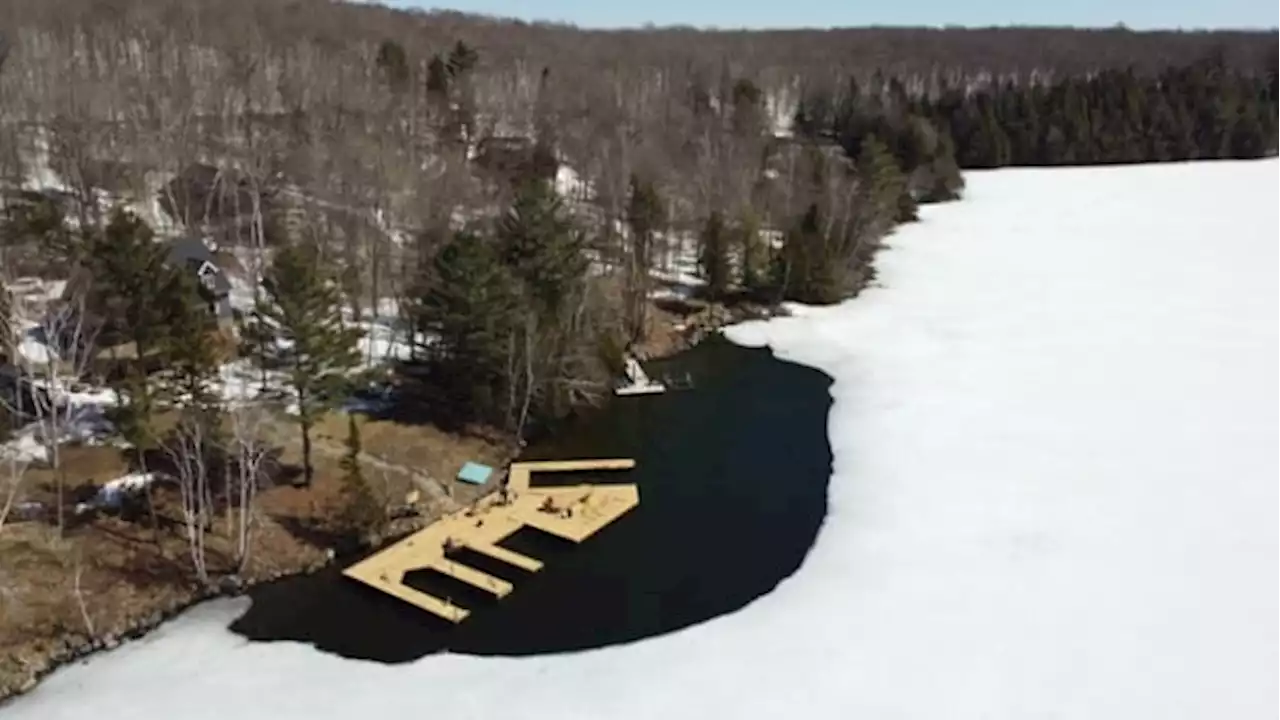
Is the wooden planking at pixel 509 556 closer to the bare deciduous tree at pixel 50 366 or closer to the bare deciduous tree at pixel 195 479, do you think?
the bare deciduous tree at pixel 195 479

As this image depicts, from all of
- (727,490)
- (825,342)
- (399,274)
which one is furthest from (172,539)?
(825,342)

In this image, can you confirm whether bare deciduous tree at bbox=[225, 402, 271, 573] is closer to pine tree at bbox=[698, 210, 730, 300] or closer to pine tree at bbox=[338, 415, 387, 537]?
pine tree at bbox=[338, 415, 387, 537]

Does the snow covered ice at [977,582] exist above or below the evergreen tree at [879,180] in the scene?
below

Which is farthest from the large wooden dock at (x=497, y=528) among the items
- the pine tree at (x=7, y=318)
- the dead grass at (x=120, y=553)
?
the pine tree at (x=7, y=318)

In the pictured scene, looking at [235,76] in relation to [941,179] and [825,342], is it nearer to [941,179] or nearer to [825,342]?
[825,342]

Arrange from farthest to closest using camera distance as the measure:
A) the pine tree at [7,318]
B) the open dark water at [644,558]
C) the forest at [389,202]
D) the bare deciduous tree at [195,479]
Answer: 1. the pine tree at [7,318]
2. the forest at [389,202]
3. the bare deciduous tree at [195,479]
4. the open dark water at [644,558]

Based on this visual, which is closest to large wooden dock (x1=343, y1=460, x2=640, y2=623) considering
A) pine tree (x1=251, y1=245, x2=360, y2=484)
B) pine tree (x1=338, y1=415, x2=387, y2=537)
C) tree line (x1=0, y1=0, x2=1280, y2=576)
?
pine tree (x1=338, y1=415, x2=387, y2=537)
